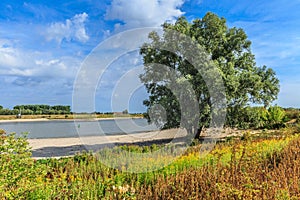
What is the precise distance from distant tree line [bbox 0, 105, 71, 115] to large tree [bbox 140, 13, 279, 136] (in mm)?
29641

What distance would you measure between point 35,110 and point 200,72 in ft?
120

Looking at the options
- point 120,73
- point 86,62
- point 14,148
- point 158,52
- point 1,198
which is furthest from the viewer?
point 158,52

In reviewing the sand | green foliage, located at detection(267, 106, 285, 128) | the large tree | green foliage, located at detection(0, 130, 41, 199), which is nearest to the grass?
green foliage, located at detection(0, 130, 41, 199)

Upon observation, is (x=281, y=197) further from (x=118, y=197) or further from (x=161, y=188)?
(x=118, y=197)

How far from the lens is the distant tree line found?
126 feet

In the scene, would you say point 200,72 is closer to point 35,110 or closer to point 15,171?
point 15,171

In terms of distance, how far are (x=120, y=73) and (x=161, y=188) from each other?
5.60 metres

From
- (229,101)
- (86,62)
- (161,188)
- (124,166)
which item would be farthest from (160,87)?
(161,188)

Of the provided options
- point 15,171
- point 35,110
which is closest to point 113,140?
point 15,171

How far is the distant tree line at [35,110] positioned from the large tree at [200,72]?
2964 cm

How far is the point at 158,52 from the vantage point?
12383 mm

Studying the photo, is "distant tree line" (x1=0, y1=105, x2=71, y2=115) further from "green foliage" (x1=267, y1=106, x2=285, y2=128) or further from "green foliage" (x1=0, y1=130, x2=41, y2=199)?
"green foliage" (x1=0, y1=130, x2=41, y2=199)

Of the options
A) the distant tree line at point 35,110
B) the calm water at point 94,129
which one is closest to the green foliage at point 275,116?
the calm water at point 94,129

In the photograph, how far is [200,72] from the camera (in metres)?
11.2
